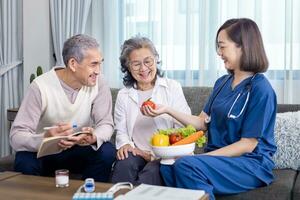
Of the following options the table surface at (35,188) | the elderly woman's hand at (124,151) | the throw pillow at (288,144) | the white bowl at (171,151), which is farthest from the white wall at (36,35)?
the throw pillow at (288,144)

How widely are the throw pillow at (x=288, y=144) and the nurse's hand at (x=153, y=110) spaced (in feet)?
2.05

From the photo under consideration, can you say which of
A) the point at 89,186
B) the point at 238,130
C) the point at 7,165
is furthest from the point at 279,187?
the point at 7,165

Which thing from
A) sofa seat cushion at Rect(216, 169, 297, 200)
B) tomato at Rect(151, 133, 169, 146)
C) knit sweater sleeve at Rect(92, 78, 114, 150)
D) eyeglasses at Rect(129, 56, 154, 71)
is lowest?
sofa seat cushion at Rect(216, 169, 297, 200)

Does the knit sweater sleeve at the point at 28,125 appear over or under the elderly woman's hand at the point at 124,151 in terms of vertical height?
over

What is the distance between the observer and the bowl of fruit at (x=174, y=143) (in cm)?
197

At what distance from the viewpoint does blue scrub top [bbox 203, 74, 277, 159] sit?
6.43 feet

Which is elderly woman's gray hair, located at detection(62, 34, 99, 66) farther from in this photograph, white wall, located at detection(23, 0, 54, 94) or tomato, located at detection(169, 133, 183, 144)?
white wall, located at detection(23, 0, 54, 94)

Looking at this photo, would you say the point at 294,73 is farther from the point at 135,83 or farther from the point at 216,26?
the point at 135,83

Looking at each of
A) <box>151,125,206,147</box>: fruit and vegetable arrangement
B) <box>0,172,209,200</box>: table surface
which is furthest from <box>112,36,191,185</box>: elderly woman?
<box>0,172,209,200</box>: table surface

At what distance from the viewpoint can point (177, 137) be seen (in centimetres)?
204

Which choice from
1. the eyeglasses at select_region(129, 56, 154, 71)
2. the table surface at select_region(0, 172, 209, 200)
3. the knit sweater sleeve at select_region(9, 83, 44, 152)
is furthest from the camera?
the eyeglasses at select_region(129, 56, 154, 71)

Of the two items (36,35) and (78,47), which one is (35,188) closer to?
(78,47)

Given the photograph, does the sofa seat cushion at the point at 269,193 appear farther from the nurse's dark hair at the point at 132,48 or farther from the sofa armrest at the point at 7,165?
the sofa armrest at the point at 7,165

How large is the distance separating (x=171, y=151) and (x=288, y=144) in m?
0.73
